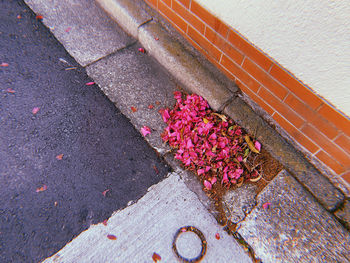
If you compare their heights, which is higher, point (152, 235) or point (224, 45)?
point (224, 45)

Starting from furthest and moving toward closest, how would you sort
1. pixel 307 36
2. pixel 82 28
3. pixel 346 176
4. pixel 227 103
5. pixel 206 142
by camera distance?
1. pixel 82 28
2. pixel 227 103
3. pixel 206 142
4. pixel 346 176
5. pixel 307 36

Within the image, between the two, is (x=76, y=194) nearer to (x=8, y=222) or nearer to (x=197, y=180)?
(x=8, y=222)

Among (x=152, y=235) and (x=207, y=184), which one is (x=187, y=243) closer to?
(x=152, y=235)

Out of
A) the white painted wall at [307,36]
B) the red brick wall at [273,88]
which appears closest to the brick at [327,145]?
the red brick wall at [273,88]

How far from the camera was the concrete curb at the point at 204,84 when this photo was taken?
1887mm

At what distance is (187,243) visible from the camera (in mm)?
1766

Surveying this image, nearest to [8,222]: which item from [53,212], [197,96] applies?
[53,212]

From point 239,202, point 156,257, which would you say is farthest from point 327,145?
point 156,257

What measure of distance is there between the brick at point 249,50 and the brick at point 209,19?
0.08 metres

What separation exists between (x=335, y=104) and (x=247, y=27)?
33.9 inches

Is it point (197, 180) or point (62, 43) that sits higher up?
point (62, 43)

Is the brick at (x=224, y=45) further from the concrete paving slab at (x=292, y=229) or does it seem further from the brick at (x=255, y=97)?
the concrete paving slab at (x=292, y=229)

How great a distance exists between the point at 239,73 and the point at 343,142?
98 cm

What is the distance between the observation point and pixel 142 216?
1876 mm
